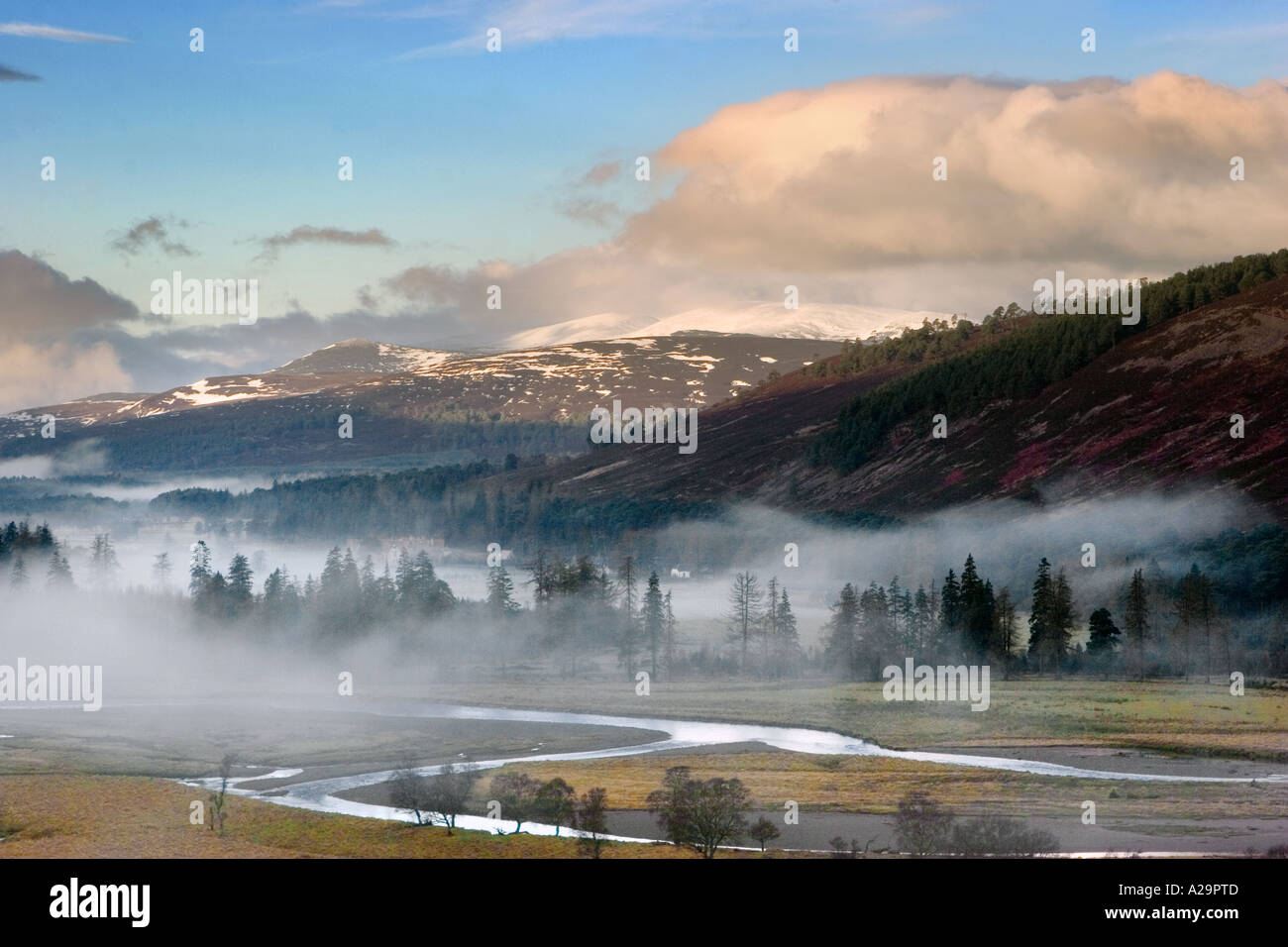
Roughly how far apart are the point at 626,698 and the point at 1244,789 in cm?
6637

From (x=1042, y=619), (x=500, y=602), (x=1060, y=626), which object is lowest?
(x=1060, y=626)

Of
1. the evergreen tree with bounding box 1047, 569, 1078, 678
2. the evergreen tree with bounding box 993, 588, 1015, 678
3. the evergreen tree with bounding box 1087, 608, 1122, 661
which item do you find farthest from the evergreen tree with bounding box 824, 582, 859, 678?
the evergreen tree with bounding box 1087, 608, 1122, 661

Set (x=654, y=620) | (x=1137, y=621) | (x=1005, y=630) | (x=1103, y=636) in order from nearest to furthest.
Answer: (x=1137, y=621)
(x=1103, y=636)
(x=1005, y=630)
(x=654, y=620)

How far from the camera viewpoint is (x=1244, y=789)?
83.1 m

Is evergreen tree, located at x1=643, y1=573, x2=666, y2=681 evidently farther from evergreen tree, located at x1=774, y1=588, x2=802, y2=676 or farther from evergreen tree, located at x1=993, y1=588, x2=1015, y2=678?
evergreen tree, located at x1=993, y1=588, x2=1015, y2=678

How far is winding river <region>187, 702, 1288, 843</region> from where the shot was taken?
86.1m

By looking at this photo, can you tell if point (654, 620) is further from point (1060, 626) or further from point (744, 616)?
point (1060, 626)

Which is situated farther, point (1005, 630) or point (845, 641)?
point (845, 641)

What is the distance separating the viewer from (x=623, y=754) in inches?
4183

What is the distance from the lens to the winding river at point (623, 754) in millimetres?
86125

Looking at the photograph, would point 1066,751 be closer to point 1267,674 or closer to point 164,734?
point 1267,674

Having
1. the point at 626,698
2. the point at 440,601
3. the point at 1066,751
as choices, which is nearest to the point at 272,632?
the point at 440,601

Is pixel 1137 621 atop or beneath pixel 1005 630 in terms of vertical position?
atop

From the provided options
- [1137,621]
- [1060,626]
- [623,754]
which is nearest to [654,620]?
[1060,626]
